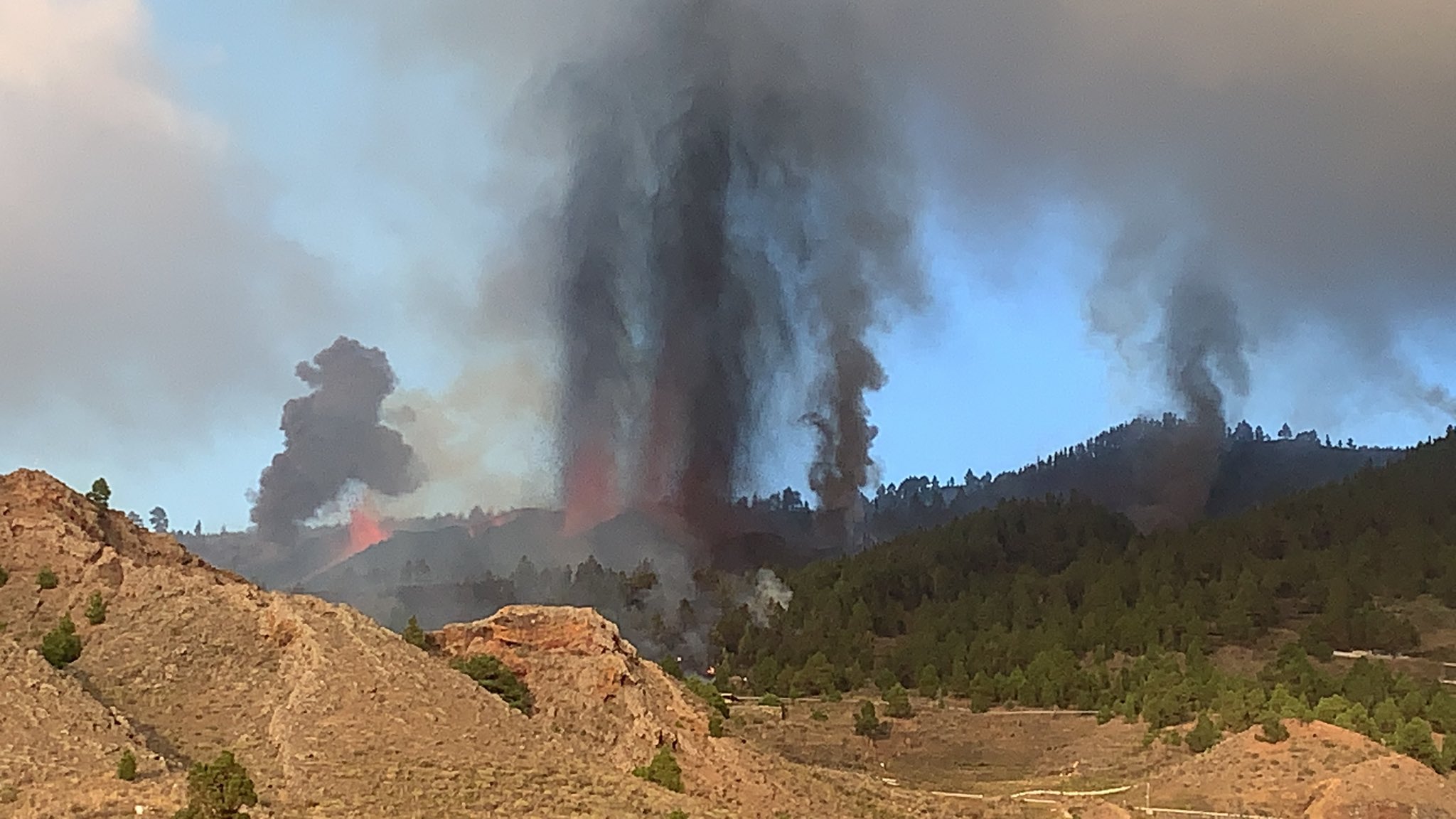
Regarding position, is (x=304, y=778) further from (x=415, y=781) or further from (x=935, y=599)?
(x=935, y=599)

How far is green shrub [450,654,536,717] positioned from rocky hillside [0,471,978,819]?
104 centimetres

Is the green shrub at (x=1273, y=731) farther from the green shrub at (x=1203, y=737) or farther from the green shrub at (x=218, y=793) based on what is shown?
the green shrub at (x=218, y=793)

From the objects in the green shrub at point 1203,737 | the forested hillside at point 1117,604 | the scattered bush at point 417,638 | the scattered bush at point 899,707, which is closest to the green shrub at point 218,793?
the scattered bush at point 417,638

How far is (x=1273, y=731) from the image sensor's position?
71250 mm

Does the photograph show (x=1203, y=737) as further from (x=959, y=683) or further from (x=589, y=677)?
(x=589, y=677)

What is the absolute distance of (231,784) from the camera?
33031mm

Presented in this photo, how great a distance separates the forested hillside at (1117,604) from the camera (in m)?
104

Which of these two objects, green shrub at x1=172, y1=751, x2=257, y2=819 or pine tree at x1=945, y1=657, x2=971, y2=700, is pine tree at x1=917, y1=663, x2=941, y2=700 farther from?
green shrub at x1=172, y1=751, x2=257, y2=819

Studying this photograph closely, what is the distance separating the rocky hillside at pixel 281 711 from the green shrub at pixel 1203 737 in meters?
30.7

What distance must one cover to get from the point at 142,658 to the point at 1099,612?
104057 millimetres

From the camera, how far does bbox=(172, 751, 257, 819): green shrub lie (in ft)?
106

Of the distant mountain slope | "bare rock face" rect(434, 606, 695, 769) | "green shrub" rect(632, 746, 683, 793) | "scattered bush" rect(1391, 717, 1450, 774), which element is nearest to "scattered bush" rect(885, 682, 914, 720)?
the distant mountain slope

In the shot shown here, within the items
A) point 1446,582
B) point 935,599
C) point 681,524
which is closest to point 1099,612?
point 935,599

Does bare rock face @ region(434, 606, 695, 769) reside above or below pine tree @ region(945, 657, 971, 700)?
below
